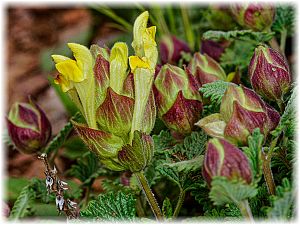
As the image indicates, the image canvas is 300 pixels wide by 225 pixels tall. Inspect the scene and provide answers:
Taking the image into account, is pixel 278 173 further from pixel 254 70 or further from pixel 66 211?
pixel 66 211

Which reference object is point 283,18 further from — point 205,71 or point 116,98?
point 116,98

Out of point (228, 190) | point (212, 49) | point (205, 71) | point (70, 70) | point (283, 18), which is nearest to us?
point (228, 190)

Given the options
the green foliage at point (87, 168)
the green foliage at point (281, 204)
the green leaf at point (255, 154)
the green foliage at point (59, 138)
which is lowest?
the green foliage at point (87, 168)

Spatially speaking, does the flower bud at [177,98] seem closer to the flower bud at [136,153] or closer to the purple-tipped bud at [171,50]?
the flower bud at [136,153]

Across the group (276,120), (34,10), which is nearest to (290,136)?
(276,120)

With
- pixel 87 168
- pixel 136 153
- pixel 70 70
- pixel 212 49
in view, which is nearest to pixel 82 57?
pixel 70 70

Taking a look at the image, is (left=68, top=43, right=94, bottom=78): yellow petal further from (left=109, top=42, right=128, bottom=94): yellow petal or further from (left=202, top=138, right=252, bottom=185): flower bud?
Result: (left=202, top=138, right=252, bottom=185): flower bud

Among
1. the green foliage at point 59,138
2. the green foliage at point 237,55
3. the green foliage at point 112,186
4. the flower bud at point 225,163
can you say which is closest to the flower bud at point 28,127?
the green foliage at point 59,138

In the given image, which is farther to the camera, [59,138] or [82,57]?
[59,138]
